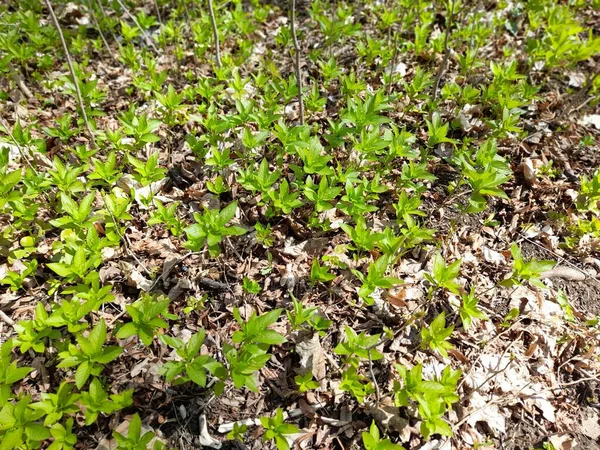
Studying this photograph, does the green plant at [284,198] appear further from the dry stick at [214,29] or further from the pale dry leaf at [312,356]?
the dry stick at [214,29]

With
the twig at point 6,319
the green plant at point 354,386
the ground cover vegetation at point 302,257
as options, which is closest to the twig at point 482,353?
the ground cover vegetation at point 302,257

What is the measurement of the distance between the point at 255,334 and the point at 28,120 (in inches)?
110

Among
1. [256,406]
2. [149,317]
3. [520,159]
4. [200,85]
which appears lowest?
[256,406]

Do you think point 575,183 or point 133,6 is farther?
point 133,6

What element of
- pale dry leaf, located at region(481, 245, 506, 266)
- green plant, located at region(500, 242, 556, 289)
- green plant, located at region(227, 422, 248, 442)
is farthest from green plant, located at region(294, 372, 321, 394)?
pale dry leaf, located at region(481, 245, 506, 266)

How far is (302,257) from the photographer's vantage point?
2.69 meters

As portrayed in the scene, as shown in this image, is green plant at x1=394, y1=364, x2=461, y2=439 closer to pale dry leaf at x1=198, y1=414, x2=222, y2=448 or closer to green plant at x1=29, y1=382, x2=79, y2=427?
pale dry leaf at x1=198, y1=414, x2=222, y2=448

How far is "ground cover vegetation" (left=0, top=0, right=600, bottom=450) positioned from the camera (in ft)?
6.84

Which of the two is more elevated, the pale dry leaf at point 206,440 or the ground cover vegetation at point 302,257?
the ground cover vegetation at point 302,257

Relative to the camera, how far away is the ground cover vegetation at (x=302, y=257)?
6.84 feet

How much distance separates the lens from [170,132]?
3314 mm

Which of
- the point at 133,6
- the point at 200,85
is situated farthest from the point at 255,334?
the point at 133,6

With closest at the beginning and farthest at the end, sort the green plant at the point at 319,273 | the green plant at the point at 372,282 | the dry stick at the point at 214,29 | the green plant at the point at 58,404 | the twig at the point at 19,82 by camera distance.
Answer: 1. the green plant at the point at 58,404
2. the green plant at the point at 372,282
3. the green plant at the point at 319,273
4. the dry stick at the point at 214,29
5. the twig at the point at 19,82

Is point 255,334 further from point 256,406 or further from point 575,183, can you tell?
point 575,183
